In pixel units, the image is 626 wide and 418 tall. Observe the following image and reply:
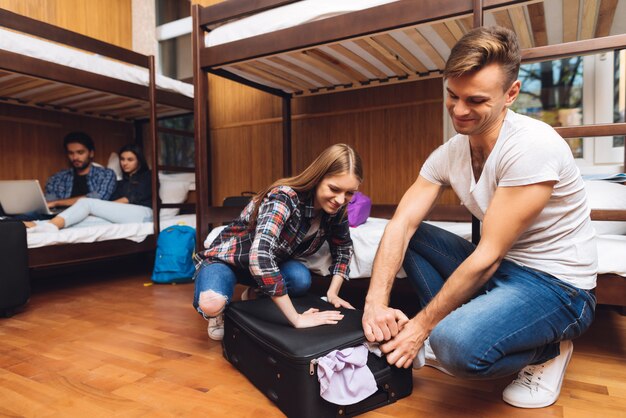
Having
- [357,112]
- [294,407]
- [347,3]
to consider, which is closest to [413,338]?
[294,407]

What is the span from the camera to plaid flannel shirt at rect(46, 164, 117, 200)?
294 cm

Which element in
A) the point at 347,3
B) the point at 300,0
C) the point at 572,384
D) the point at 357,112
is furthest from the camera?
the point at 357,112

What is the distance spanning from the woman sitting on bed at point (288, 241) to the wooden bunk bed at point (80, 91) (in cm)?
112

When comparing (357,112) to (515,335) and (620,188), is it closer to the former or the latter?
(620,188)

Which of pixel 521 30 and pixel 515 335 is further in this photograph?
pixel 521 30

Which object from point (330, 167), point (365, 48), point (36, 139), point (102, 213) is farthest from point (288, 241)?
point (36, 139)

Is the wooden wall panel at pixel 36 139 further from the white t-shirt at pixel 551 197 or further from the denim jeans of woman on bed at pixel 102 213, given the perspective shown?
the white t-shirt at pixel 551 197

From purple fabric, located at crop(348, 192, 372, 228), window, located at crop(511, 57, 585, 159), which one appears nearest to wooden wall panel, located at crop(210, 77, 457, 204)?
window, located at crop(511, 57, 585, 159)

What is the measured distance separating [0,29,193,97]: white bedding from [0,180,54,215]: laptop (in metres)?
0.77

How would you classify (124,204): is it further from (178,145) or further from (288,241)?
(288,241)

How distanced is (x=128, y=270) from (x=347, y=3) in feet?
7.83

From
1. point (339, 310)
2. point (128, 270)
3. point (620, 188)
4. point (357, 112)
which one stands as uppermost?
point (357, 112)

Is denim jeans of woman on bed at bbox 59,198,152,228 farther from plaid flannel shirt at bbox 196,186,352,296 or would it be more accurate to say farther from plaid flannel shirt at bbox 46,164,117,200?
plaid flannel shirt at bbox 196,186,352,296

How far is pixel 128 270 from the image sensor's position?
3100mm
